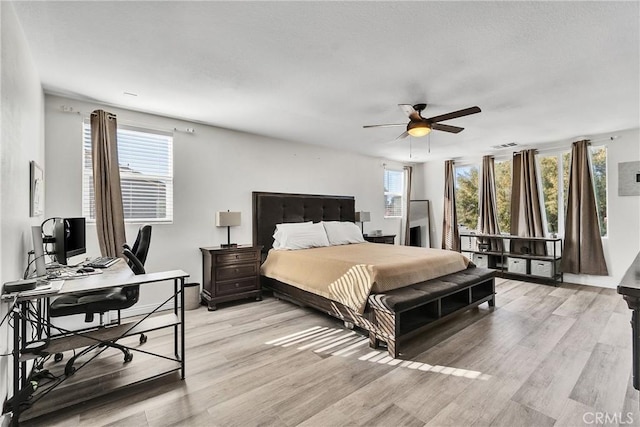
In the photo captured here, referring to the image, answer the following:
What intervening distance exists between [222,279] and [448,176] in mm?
5414

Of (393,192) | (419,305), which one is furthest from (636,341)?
(393,192)

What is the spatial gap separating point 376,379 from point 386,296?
72 cm

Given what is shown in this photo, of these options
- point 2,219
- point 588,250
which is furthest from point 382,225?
point 2,219

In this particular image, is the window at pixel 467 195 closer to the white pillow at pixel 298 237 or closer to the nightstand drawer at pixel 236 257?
the white pillow at pixel 298 237

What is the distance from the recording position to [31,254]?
2287 millimetres

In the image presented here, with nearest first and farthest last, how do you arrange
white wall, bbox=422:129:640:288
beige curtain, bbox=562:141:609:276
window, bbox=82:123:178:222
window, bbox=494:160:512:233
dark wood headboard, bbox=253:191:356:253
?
window, bbox=82:123:178:222 < white wall, bbox=422:129:640:288 < dark wood headboard, bbox=253:191:356:253 < beige curtain, bbox=562:141:609:276 < window, bbox=494:160:512:233


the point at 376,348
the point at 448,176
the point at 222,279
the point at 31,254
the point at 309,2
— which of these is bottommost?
the point at 376,348

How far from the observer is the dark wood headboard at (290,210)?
4.71 m

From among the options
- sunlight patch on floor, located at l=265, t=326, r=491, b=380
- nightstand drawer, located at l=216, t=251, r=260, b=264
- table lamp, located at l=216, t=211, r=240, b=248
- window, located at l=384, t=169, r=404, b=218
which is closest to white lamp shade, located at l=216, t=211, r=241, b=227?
table lamp, located at l=216, t=211, r=240, b=248

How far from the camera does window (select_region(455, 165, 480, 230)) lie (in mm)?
6582

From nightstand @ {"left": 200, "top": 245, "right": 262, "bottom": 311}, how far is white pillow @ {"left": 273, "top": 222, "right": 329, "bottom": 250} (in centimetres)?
38

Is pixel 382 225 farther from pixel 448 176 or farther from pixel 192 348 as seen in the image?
pixel 192 348

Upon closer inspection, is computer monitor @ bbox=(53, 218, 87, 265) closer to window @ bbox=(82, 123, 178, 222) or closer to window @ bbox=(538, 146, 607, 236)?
window @ bbox=(82, 123, 178, 222)

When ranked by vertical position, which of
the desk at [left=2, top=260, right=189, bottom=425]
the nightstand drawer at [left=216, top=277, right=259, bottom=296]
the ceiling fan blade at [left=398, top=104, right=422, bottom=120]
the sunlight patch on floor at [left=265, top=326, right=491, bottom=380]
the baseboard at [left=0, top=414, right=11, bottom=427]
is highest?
the ceiling fan blade at [left=398, top=104, right=422, bottom=120]
